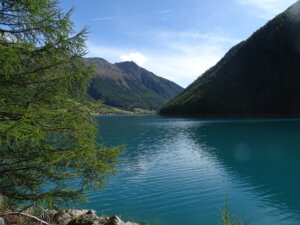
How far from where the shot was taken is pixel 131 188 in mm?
21094

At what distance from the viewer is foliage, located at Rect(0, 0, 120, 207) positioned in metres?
7.84

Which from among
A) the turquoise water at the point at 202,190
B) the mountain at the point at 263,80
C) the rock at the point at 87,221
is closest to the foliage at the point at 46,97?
the rock at the point at 87,221

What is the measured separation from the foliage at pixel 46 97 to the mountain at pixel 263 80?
458 feet

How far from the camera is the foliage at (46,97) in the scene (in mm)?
7839

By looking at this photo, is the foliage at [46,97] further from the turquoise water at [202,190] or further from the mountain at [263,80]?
the mountain at [263,80]

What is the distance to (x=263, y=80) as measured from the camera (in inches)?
6398

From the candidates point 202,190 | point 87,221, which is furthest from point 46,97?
point 202,190

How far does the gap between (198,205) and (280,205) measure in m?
5.58

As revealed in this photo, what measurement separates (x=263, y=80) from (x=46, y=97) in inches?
6866

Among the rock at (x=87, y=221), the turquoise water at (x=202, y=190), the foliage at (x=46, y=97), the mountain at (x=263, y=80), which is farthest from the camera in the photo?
the mountain at (x=263, y=80)

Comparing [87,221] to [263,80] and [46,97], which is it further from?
[263,80]

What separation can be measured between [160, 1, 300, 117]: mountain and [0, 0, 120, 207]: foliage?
140 metres

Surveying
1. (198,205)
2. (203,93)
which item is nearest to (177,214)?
(198,205)

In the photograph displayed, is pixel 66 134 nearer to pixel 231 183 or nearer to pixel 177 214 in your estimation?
pixel 177 214
